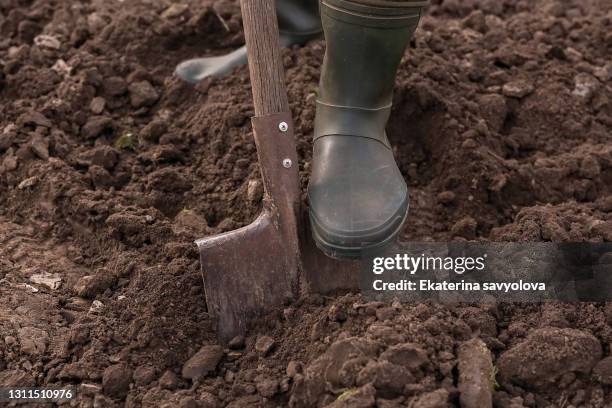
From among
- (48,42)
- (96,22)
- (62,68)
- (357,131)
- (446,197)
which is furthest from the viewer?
(96,22)

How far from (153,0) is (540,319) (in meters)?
2.16

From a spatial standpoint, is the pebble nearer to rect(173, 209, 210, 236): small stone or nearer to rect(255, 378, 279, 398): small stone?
rect(255, 378, 279, 398): small stone

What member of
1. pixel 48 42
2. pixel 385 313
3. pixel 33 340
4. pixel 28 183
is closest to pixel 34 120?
pixel 28 183

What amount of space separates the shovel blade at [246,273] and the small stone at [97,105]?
1.00 meters

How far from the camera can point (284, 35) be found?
3.07m

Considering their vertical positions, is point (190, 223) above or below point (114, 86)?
below

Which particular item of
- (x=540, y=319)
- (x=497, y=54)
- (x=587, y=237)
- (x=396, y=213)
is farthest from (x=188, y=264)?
(x=497, y=54)

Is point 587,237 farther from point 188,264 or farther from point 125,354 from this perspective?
point 125,354

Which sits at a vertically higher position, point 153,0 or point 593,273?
point 153,0

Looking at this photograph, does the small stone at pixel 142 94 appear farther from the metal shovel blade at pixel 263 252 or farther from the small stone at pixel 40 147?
the metal shovel blade at pixel 263 252

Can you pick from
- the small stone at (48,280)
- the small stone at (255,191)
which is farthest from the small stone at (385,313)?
the small stone at (48,280)

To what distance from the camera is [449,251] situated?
2379mm

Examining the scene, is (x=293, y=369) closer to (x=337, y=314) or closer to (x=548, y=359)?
(x=337, y=314)

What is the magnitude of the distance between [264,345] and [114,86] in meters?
1.38
